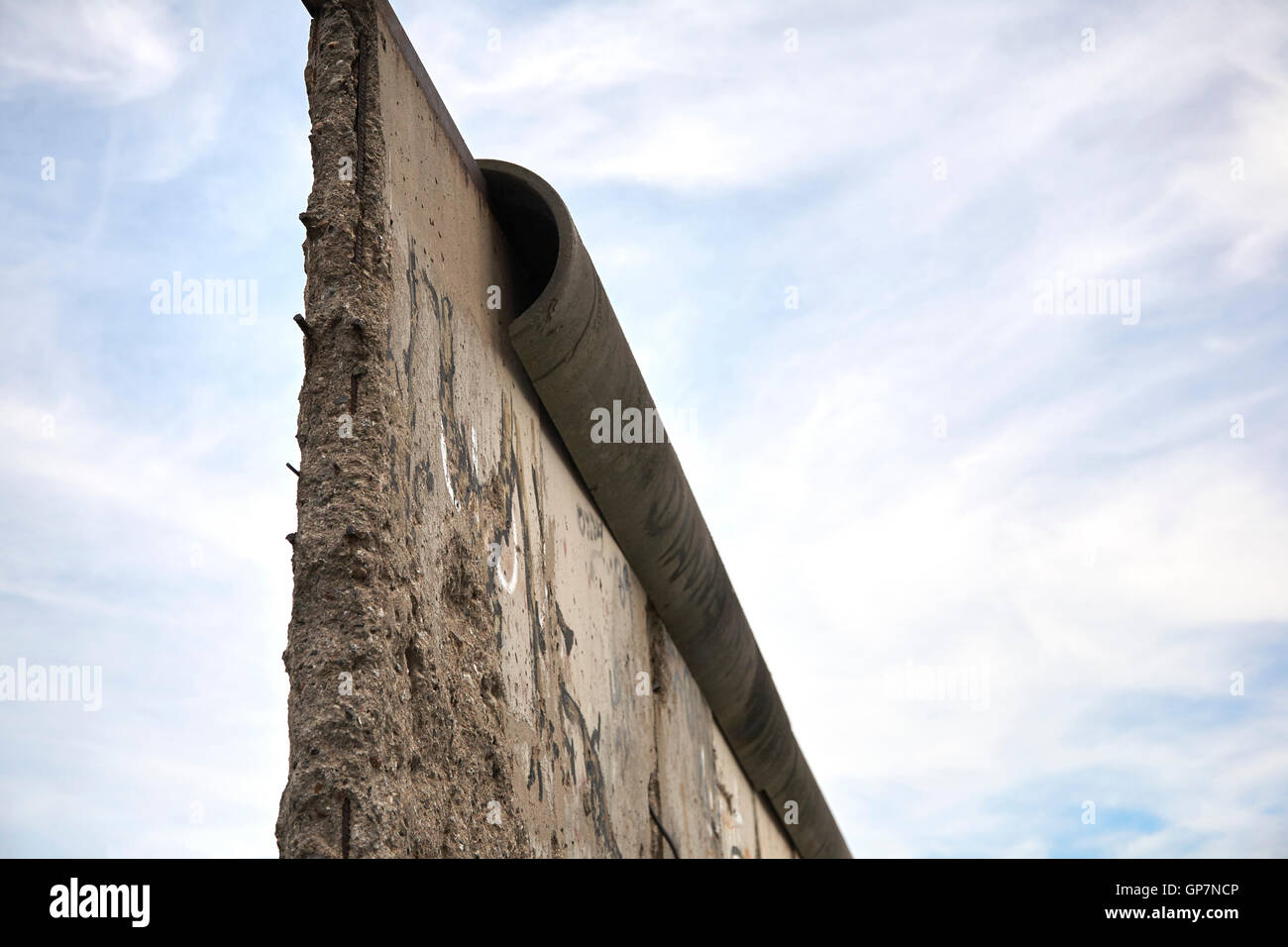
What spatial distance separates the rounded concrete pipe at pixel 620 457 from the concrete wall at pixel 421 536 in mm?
70

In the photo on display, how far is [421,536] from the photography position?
1.92 meters

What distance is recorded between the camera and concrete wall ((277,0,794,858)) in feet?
5.31

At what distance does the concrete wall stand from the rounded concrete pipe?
0.07 metres

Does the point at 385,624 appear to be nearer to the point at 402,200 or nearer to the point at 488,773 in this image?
the point at 488,773

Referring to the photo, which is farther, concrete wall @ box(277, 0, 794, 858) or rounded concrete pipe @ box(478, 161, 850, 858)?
rounded concrete pipe @ box(478, 161, 850, 858)

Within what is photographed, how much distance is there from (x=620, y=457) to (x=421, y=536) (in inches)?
47.9
